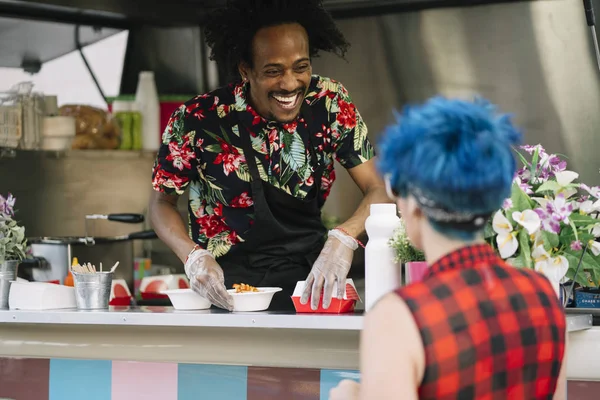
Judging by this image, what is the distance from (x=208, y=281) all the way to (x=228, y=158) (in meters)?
0.66

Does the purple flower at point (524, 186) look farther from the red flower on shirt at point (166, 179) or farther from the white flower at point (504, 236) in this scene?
the red flower on shirt at point (166, 179)

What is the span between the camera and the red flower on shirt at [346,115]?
123 inches

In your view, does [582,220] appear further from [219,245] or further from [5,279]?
[5,279]

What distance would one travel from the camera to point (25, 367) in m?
2.81

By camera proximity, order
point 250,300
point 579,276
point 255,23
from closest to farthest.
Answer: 1. point 579,276
2. point 250,300
3. point 255,23

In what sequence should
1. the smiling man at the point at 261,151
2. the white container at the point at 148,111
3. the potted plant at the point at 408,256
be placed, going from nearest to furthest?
1. the potted plant at the point at 408,256
2. the smiling man at the point at 261,151
3. the white container at the point at 148,111

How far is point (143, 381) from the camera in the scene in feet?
8.68

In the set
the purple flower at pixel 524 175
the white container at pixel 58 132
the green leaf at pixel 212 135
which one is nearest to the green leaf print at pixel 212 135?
the green leaf at pixel 212 135

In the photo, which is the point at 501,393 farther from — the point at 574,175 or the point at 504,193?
the point at 574,175

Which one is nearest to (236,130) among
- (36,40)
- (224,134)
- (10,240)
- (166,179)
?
(224,134)

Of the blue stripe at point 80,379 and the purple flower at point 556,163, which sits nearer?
the purple flower at point 556,163

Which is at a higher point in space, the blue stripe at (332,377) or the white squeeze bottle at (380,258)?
the white squeeze bottle at (380,258)

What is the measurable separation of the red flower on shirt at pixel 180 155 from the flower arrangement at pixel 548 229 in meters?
1.18

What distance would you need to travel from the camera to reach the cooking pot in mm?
4246
